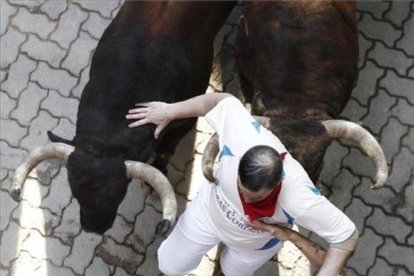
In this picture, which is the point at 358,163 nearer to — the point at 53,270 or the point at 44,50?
the point at 53,270

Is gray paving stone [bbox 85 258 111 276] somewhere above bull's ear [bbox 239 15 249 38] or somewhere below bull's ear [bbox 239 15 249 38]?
below

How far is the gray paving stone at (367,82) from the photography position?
243 inches

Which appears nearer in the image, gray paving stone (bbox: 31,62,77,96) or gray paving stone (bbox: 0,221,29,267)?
gray paving stone (bbox: 0,221,29,267)

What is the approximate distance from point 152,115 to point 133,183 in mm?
1500

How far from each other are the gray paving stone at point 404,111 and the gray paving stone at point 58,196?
9.92 ft

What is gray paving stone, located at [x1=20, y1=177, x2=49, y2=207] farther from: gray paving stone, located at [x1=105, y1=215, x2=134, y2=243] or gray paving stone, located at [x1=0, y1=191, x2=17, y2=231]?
gray paving stone, located at [x1=105, y1=215, x2=134, y2=243]

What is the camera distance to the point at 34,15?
6715 mm

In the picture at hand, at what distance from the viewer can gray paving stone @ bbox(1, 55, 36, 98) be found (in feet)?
21.2

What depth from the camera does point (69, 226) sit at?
5.96 meters

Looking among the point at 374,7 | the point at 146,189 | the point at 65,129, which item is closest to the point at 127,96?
the point at 146,189

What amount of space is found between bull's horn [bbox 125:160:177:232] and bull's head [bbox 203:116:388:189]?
0.45m

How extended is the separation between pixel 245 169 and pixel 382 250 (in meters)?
2.63

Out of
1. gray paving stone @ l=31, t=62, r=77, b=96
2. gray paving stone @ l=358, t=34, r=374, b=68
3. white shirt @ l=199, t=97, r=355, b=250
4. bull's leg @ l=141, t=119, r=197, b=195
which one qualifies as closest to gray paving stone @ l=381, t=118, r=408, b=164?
gray paving stone @ l=358, t=34, r=374, b=68

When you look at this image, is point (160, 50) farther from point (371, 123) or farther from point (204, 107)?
point (371, 123)
